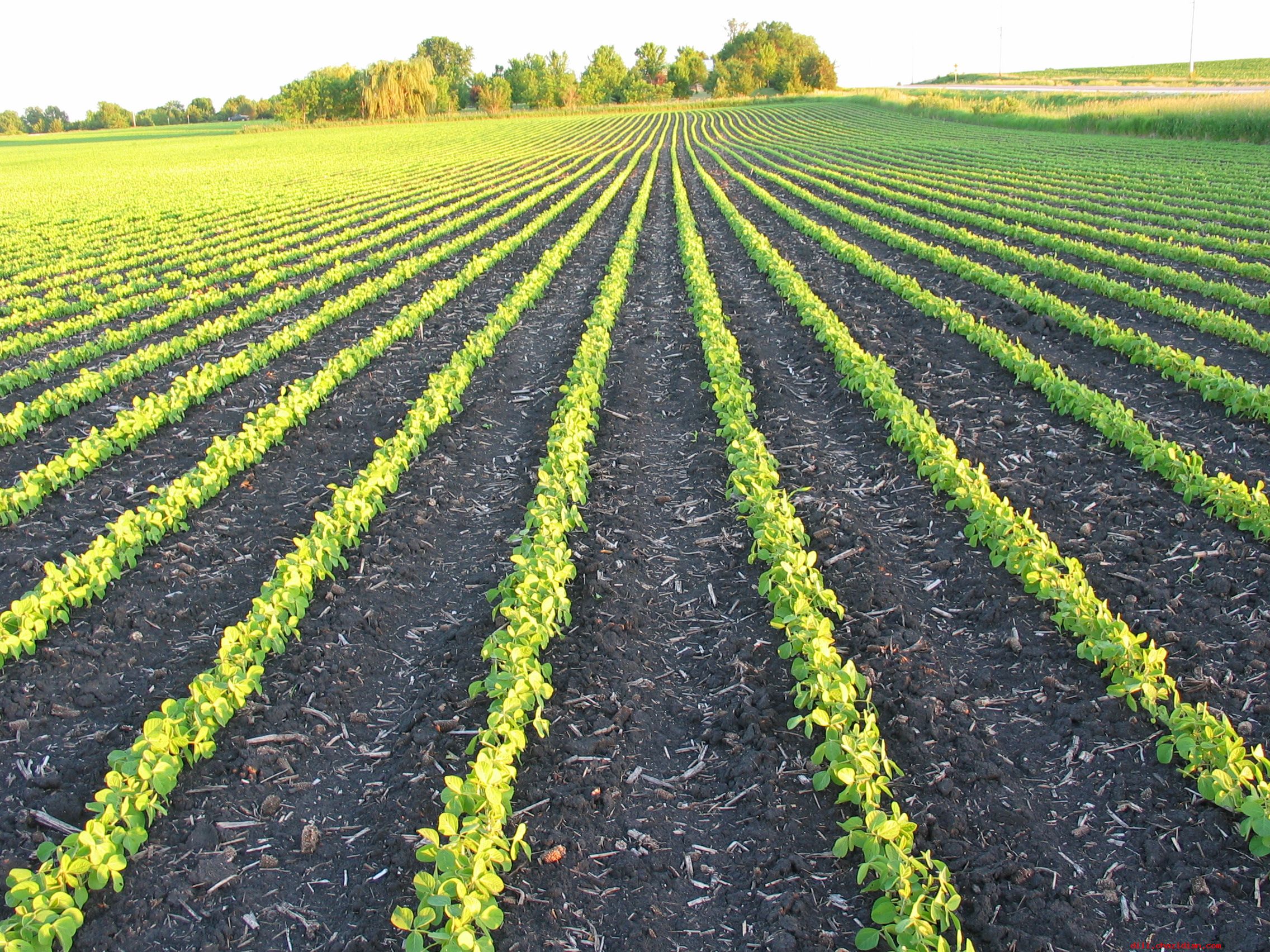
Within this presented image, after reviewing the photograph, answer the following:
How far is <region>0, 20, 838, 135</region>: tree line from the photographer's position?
8988cm

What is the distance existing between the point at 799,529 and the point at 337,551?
10.6 feet

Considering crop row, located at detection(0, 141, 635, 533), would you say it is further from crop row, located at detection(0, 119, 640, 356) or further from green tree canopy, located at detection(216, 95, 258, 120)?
green tree canopy, located at detection(216, 95, 258, 120)

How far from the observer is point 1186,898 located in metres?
3.19

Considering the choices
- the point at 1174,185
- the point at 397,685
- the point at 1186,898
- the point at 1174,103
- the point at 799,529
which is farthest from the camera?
the point at 1174,103

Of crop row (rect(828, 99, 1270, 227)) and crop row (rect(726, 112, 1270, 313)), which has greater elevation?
crop row (rect(828, 99, 1270, 227))

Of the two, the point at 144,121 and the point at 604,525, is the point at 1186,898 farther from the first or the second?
the point at 144,121

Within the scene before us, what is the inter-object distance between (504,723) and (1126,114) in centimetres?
4265

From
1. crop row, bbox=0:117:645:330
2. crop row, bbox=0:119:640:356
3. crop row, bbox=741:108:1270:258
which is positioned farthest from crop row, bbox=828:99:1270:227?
crop row, bbox=0:117:645:330

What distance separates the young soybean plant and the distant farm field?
3cm

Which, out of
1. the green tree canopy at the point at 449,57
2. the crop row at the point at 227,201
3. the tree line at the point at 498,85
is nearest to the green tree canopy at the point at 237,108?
the tree line at the point at 498,85

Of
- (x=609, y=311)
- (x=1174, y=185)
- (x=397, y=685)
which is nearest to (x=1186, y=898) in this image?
(x=397, y=685)

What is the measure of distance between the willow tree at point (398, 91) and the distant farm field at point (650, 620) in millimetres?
87315

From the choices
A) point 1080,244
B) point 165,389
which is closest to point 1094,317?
point 1080,244

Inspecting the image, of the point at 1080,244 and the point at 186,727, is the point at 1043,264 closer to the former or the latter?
the point at 1080,244
